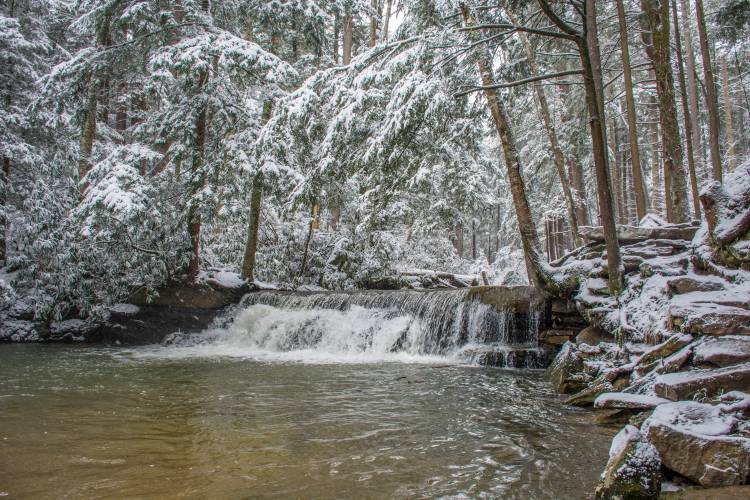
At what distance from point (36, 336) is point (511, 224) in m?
20.9

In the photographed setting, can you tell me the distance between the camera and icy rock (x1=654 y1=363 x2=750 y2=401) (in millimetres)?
3828

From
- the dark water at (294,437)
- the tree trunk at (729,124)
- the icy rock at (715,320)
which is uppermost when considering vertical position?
the tree trunk at (729,124)

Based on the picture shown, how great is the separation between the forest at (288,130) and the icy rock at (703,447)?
3543mm

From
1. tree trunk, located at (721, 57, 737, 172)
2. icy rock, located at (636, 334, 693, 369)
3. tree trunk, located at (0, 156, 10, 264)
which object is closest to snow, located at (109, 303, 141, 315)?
tree trunk, located at (0, 156, 10, 264)

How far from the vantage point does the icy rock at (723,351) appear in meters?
4.12

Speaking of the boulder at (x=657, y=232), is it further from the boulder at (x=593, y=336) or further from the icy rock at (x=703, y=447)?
the icy rock at (x=703, y=447)

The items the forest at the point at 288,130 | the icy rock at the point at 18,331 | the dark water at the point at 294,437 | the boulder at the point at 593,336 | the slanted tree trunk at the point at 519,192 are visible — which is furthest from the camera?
the icy rock at the point at 18,331

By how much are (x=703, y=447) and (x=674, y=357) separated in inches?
78.7

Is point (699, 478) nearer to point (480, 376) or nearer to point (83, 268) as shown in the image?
point (480, 376)

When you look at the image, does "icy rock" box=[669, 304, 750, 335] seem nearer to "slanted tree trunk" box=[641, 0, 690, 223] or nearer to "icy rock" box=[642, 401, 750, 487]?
"icy rock" box=[642, 401, 750, 487]

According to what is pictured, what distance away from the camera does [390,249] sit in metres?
15.6

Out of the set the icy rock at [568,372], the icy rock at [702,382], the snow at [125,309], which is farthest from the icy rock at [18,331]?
the icy rock at [702,382]

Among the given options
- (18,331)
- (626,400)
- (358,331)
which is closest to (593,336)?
(626,400)

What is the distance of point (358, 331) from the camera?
10.3m
